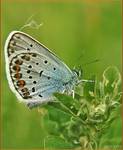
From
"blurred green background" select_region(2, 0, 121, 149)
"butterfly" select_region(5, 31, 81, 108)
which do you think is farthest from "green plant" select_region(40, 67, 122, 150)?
"blurred green background" select_region(2, 0, 121, 149)

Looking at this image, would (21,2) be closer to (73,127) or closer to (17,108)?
(17,108)

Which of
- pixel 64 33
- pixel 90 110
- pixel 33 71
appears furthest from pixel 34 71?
pixel 64 33

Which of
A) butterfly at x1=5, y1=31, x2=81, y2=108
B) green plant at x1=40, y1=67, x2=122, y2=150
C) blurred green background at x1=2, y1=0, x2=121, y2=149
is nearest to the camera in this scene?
green plant at x1=40, y1=67, x2=122, y2=150

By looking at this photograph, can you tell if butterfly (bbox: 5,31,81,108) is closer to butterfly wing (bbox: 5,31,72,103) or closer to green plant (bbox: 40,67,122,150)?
butterfly wing (bbox: 5,31,72,103)

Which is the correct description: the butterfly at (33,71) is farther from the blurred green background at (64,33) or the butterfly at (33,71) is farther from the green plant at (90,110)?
the blurred green background at (64,33)

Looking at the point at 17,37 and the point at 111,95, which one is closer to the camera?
the point at 111,95

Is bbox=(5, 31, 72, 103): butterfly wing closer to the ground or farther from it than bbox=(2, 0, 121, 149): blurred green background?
closer to the ground

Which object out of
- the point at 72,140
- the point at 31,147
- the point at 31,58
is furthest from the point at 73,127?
the point at 31,147

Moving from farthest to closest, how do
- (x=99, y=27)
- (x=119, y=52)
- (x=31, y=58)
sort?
1. (x=99, y=27)
2. (x=119, y=52)
3. (x=31, y=58)
